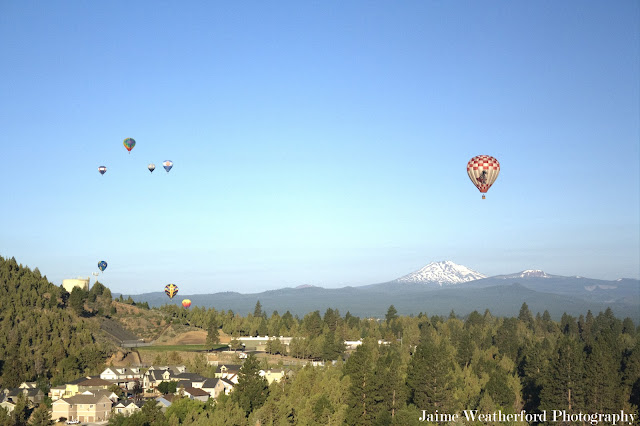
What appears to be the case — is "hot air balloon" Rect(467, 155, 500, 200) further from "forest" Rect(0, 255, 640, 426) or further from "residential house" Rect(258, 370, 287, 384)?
"residential house" Rect(258, 370, 287, 384)

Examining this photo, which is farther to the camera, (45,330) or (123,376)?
(45,330)

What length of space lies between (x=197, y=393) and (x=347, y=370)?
846 inches

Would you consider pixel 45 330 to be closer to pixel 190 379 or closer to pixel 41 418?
pixel 190 379

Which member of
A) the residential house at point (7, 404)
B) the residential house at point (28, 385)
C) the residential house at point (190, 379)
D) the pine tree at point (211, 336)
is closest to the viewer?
the residential house at point (7, 404)

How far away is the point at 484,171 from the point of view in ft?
Result: 292

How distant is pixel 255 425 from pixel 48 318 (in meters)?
77.7

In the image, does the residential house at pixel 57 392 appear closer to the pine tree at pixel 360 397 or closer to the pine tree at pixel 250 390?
the pine tree at pixel 250 390

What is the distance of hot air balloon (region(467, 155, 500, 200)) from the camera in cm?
8900

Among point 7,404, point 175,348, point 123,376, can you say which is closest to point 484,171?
point 123,376

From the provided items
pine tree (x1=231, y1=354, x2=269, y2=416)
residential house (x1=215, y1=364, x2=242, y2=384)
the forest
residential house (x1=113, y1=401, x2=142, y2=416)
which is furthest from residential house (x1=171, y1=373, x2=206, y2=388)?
pine tree (x1=231, y1=354, x2=269, y2=416)

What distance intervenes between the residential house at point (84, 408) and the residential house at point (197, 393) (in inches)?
469

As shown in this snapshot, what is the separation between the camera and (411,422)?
2766 inches

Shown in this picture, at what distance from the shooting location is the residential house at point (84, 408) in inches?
3364

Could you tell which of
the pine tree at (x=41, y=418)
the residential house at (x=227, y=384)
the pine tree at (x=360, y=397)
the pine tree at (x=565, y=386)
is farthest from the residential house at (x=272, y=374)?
the pine tree at (x=565, y=386)
